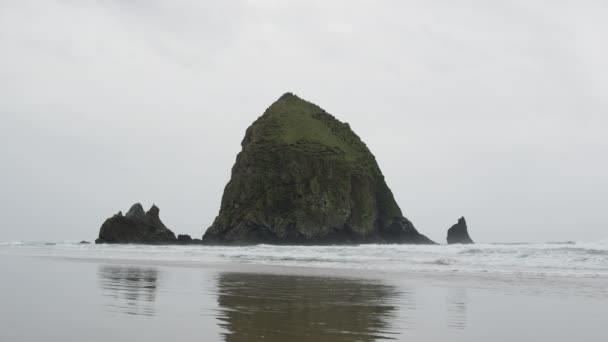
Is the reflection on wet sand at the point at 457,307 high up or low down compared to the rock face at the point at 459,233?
down

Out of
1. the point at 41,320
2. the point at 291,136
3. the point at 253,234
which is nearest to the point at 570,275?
the point at 41,320

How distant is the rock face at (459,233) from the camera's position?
71.4 metres

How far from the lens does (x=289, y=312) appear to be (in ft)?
24.0

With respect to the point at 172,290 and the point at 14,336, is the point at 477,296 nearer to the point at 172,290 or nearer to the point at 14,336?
the point at 172,290

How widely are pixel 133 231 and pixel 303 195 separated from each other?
20532mm

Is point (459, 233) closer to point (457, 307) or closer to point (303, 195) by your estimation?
point (303, 195)

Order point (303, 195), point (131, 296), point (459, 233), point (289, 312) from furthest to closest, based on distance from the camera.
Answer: point (459, 233), point (303, 195), point (131, 296), point (289, 312)

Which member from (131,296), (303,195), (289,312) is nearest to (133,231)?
(303,195)

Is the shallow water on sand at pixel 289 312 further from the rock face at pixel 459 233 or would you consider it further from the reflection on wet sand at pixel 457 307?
the rock face at pixel 459 233

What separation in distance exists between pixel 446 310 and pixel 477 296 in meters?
2.39

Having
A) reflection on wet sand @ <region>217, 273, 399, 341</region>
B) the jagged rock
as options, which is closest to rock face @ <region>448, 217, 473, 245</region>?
the jagged rock

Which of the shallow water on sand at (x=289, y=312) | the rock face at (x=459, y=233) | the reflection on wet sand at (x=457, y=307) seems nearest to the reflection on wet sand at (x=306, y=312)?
the shallow water on sand at (x=289, y=312)

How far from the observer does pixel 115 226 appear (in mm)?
61312

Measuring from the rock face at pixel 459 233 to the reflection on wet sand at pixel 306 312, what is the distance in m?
62.9
